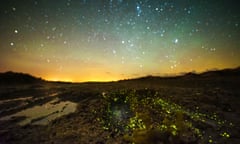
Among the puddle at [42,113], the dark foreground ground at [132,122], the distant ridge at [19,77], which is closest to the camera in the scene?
the dark foreground ground at [132,122]

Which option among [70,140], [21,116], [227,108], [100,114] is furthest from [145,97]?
[21,116]

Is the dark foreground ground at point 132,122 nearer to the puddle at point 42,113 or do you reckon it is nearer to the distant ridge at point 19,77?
the puddle at point 42,113

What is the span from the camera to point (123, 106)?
11.3 metres

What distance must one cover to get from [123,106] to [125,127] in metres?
2.90

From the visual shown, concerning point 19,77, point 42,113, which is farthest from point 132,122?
point 19,77

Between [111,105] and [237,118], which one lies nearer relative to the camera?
[237,118]

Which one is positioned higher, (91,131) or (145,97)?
(145,97)

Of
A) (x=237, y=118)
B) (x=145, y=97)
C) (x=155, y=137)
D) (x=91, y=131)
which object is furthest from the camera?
(x=145, y=97)

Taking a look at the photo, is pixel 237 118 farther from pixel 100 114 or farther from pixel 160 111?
pixel 100 114

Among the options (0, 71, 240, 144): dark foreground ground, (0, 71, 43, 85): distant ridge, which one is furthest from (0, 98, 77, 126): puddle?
(0, 71, 43, 85): distant ridge

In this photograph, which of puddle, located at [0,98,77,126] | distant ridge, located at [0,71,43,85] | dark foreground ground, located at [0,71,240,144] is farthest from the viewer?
distant ridge, located at [0,71,43,85]

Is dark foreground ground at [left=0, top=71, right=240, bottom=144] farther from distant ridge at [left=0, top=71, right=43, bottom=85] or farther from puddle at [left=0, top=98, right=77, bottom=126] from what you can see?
distant ridge at [left=0, top=71, right=43, bottom=85]

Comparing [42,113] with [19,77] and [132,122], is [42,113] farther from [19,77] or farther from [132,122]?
[19,77]

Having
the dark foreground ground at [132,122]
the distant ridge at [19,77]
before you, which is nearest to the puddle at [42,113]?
the dark foreground ground at [132,122]
